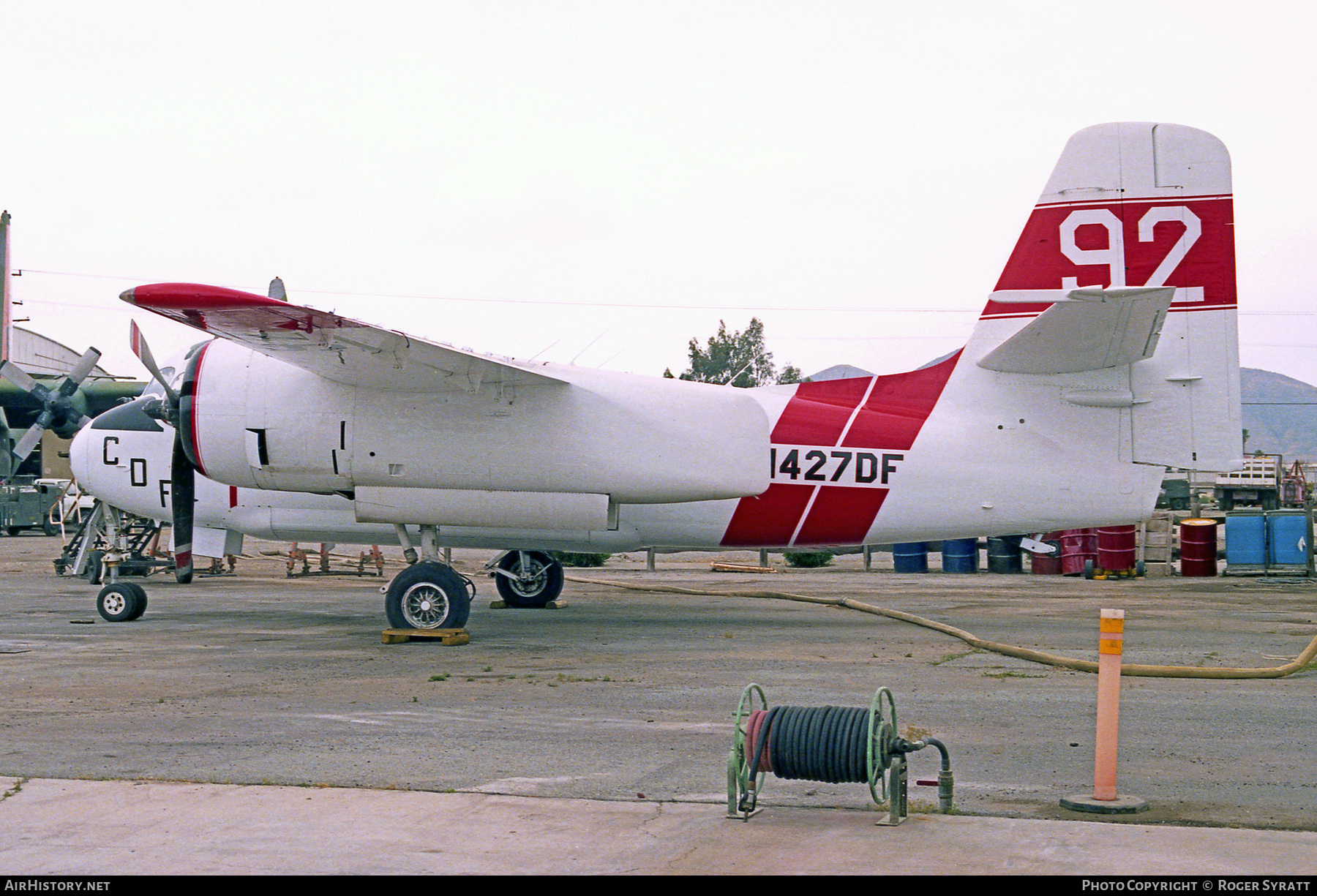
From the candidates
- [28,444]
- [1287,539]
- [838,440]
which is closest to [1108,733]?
[838,440]

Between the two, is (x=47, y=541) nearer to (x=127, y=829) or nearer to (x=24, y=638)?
(x=24, y=638)

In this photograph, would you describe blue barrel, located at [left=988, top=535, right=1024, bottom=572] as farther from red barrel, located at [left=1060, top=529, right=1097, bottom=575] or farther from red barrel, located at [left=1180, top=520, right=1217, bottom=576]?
red barrel, located at [left=1180, top=520, right=1217, bottom=576]

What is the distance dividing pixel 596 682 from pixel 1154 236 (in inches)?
379

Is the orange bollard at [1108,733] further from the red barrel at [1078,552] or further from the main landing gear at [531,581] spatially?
the red barrel at [1078,552]

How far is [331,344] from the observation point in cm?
1365

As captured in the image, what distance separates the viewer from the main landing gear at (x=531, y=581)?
1936cm

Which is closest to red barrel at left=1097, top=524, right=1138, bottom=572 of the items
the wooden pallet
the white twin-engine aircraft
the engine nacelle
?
the white twin-engine aircraft

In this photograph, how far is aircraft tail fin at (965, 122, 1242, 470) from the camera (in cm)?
A: 1502

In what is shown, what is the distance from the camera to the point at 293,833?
6.02 metres

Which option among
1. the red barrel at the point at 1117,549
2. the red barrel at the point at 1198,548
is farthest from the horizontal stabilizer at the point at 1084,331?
the red barrel at the point at 1198,548

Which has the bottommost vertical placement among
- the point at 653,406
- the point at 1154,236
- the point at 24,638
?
the point at 24,638

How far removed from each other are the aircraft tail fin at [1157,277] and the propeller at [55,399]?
16.5 metres

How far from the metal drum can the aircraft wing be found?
16.9 metres

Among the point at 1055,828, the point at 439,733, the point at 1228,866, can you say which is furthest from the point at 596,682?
the point at 1228,866
